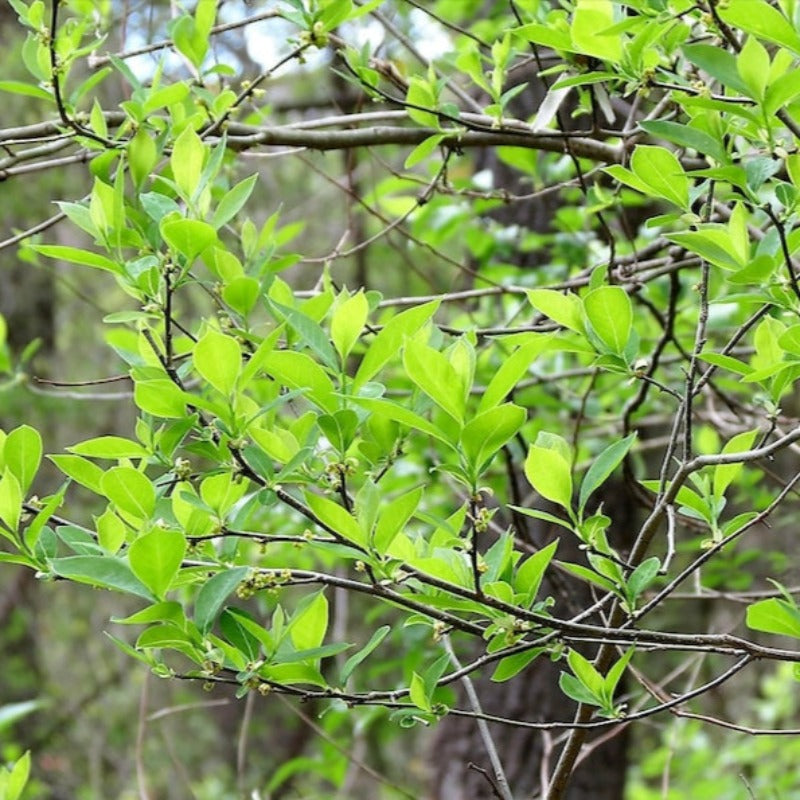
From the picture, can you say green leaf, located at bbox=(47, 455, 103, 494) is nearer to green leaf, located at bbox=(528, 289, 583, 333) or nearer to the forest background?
the forest background

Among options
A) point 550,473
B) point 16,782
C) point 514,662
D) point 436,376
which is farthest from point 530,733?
point 436,376

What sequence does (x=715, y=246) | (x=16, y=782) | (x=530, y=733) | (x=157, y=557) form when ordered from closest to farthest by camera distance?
(x=157, y=557) < (x=715, y=246) < (x=16, y=782) < (x=530, y=733)

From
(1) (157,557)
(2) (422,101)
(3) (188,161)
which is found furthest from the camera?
(2) (422,101)

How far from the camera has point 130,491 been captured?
850mm

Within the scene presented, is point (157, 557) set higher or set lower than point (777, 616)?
higher

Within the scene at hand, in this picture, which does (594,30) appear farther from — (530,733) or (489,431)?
(530,733)

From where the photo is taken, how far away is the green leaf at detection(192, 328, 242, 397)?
812 mm

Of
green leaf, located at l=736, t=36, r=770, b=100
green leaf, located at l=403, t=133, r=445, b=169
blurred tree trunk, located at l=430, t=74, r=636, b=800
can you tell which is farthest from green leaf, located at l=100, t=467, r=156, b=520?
blurred tree trunk, located at l=430, t=74, r=636, b=800

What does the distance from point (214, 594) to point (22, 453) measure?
21cm

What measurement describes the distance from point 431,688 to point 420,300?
63 cm

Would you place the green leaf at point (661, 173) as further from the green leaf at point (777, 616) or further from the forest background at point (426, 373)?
the green leaf at point (777, 616)

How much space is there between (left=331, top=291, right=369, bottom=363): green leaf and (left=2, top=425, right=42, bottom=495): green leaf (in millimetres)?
261

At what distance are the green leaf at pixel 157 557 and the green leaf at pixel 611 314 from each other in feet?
1.22

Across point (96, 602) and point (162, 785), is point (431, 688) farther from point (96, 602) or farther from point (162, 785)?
point (162, 785)
